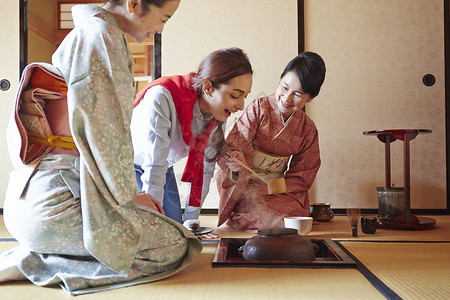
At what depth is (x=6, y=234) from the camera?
10.2 feet

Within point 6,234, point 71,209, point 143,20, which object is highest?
point 143,20

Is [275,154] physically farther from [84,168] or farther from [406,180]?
[84,168]

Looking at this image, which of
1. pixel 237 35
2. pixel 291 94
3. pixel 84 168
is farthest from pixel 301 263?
pixel 237 35

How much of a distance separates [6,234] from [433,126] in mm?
4079

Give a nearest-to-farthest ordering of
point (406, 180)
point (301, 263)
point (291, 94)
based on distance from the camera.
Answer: point (301, 263) < point (291, 94) < point (406, 180)

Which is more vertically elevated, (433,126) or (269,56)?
(269,56)

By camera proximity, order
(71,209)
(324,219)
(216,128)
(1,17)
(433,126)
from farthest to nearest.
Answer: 1. (1,17)
2. (433,126)
3. (324,219)
4. (216,128)
5. (71,209)

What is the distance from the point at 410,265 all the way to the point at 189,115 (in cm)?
148

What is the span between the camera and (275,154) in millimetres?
3469

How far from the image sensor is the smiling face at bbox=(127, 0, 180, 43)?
1713 mm

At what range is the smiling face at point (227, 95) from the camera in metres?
2.61

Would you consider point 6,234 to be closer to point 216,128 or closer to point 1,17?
point 216,128

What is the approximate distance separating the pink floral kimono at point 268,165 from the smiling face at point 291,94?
138 millimetres

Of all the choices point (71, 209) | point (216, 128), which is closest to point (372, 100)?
point (216, 128)
